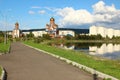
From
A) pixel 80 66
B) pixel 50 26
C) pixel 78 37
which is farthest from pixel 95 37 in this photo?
pixel 80 66

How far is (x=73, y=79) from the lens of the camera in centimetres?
1241

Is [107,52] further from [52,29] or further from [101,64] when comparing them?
[52,29]

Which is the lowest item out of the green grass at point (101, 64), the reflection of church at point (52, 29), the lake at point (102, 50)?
the lake at point (102, 50)

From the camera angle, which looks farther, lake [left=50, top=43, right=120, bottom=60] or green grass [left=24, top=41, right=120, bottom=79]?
lake [left=50, top=43, right=120, bottom=60]

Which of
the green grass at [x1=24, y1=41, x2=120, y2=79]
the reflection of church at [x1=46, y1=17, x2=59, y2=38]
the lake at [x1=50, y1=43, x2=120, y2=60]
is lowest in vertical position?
the lake at [x1=50, y1=43, x2=120, y2=60]

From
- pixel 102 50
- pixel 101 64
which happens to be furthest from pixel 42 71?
pixel 102 50

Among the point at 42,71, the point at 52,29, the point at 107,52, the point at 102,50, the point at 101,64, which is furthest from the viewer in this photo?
the point at 52,29

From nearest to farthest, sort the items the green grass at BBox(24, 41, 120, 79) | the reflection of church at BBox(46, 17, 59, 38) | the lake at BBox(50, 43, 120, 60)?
→ the green grass at BBox(24, 41, 120, 79) → the lake at BBox(50, 43, 120, 60) → the reflection of church at BBox(46, 17, 59, 38)

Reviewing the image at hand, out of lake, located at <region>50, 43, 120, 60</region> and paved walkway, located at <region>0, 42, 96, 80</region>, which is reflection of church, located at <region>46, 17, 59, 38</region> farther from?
paved walkway, located at <region>0, 42, 96, 80</region>

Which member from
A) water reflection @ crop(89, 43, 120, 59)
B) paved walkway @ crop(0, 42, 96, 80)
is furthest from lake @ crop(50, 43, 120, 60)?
paved walkway @ crop(0, 42, 96, 80)

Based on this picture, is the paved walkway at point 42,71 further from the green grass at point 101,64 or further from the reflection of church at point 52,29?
the reflection of church at point 52,29

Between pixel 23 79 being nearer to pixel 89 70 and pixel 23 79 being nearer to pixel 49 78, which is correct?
pixel 49 78

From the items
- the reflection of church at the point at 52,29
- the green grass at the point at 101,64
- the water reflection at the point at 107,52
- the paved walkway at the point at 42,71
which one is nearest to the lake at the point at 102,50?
the water reflection at the point at 107,52

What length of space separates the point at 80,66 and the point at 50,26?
159756mm
